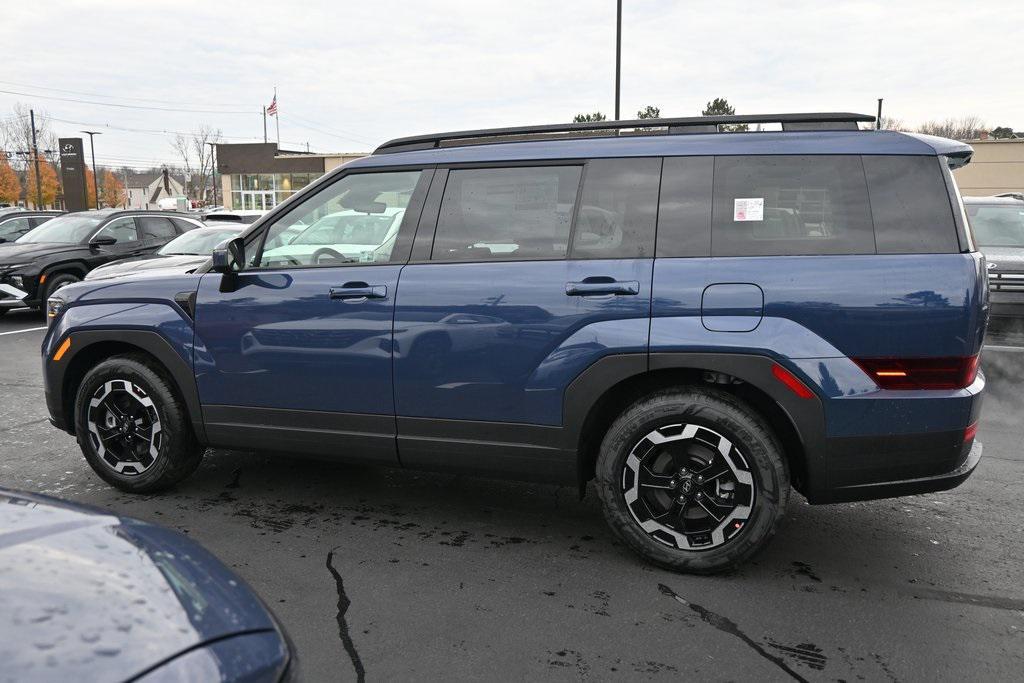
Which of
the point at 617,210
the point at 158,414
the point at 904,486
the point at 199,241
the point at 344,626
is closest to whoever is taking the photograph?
the point at 344,626

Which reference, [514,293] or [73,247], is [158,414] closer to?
[514,293]

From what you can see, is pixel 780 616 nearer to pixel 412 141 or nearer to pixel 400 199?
pixel 400 199

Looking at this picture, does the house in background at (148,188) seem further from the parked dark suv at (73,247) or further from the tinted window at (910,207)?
the tinted window at (910,207)

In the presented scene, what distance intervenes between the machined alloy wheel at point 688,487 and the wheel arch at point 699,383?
9.2 inches

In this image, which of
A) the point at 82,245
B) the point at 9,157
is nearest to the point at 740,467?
the point at 82,245

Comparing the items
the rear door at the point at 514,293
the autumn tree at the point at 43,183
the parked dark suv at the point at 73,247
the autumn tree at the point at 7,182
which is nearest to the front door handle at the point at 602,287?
the rear door at the point at 514,293

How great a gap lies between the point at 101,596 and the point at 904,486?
2976mm

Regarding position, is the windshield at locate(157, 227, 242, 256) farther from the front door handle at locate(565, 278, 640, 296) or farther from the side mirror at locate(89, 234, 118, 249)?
the front door handle at locate(565, 278, 640, 296)

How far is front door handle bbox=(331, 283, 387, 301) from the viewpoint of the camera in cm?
376

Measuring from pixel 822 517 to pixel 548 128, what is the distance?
2476 millimetres

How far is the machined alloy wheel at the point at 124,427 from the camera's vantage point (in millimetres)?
4359

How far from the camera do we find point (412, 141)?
409 cm

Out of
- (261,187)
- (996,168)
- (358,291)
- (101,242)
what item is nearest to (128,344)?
(358,291)

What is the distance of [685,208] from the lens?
3443mm
